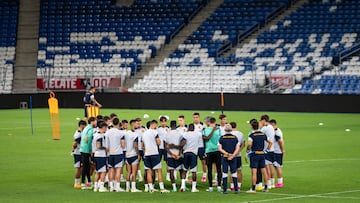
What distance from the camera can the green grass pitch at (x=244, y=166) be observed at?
2236 centimetres

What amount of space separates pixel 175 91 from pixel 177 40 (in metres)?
7.38

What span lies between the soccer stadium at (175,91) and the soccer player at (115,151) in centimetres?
4

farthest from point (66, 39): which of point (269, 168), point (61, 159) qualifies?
point (269, 168)

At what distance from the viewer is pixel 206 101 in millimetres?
60906

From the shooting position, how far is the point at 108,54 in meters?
69.2

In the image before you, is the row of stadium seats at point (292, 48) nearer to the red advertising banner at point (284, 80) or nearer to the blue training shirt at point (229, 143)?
the red advertising banner at point (284, 80)

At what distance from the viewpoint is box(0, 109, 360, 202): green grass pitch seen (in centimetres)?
2236

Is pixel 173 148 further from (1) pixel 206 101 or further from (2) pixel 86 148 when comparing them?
(1) pixel 206 101

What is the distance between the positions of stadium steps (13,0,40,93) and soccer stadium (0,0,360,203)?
0.10 metres

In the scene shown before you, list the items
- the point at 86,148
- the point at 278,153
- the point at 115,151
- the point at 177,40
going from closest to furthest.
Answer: the point at 115,151, the point at 86,148, the point at 278,153, the point at 177,40

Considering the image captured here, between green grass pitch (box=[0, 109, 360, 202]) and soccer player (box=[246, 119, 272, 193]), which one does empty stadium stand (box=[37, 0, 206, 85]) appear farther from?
soccer player (box=[246, 119, 272, 193])

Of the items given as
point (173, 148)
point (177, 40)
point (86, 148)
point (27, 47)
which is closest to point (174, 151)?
point (173, 148)

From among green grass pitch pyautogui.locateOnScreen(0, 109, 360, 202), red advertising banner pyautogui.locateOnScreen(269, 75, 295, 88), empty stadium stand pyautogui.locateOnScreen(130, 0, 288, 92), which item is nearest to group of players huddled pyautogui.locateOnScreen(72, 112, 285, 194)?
green grass pitch pyautogui.locateOnScreen(0, 109, 360, 202)

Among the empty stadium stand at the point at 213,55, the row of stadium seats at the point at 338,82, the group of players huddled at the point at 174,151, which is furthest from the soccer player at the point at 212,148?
the empty stadium stand at the point at 213,55
